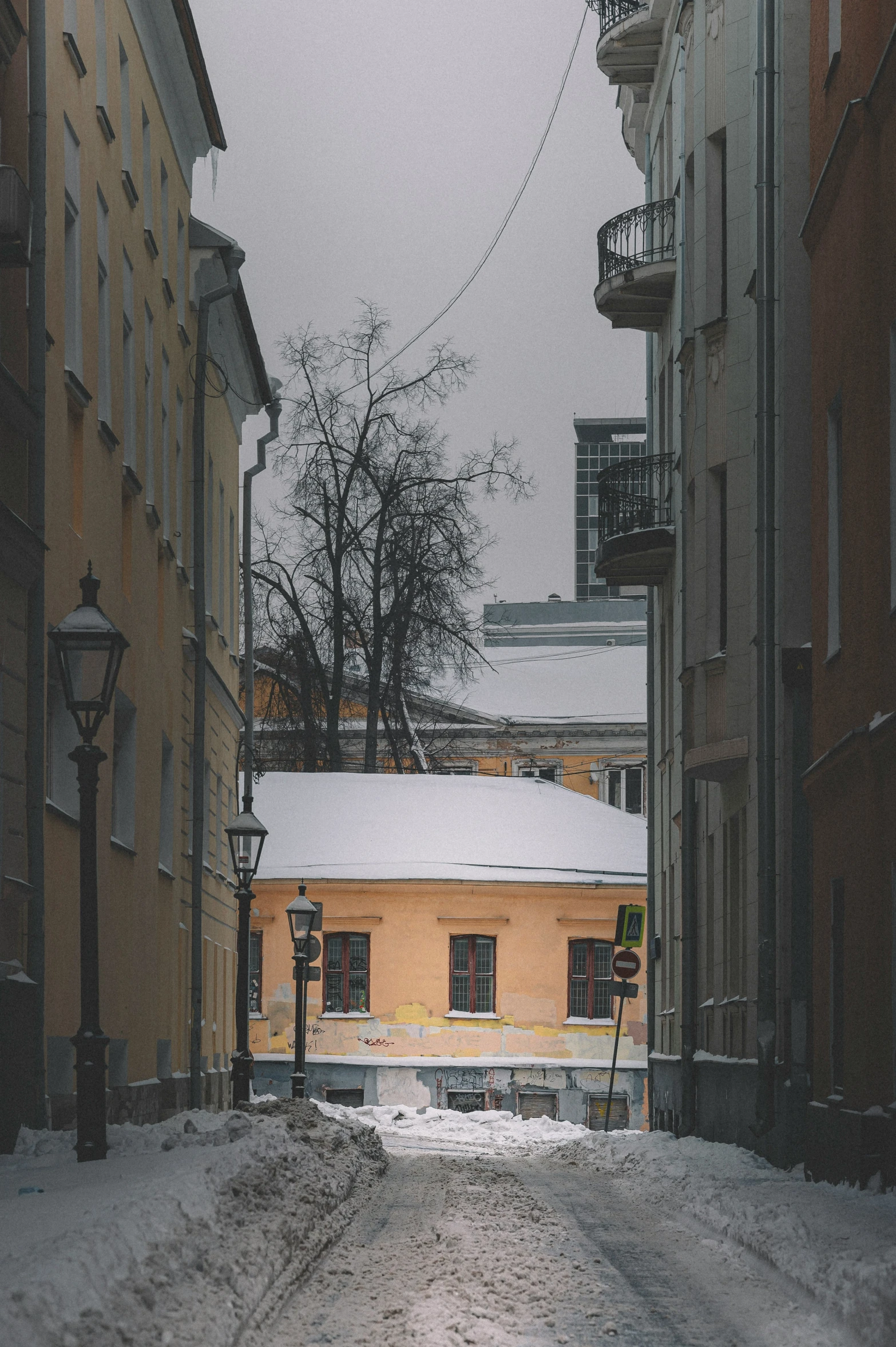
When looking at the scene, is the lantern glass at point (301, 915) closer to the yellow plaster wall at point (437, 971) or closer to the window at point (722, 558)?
the window at point (722, 558)

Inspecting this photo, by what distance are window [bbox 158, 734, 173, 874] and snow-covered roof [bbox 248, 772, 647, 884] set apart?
1745 cm

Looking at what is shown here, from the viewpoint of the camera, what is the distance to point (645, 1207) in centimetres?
1322

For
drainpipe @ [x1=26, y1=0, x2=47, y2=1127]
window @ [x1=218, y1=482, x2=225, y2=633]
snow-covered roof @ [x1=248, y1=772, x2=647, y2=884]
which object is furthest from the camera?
snow-covered roof @ [x1=248, y1=772, x2=647, y2=884]

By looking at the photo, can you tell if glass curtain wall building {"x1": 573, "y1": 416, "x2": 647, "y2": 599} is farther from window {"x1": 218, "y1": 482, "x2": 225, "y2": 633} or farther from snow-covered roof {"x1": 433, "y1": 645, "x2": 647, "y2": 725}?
window {"x1": 218, "y1": 482, "x2": 225, "y2": 633}

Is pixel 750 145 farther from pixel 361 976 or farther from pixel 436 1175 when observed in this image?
pixel 361 976

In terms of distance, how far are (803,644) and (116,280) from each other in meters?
7.04

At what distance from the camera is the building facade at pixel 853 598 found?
12383 mm

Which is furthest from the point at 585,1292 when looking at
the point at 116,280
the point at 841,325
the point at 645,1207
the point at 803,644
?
the point at 116,280

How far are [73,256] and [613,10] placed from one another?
45.6 feet

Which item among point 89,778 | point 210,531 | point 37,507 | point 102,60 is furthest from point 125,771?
point 210,531

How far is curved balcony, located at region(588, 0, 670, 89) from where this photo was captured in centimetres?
2612

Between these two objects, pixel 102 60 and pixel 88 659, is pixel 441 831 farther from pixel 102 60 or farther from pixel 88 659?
pixel 88 659

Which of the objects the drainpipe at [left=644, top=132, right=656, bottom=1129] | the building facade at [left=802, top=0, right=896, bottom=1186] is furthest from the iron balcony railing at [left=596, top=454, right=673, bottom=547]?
the building facade at [left=802, top=0, right=896, bottom=1186]

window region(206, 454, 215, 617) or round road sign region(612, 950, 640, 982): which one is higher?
window region(206, 454, 215, 617)
